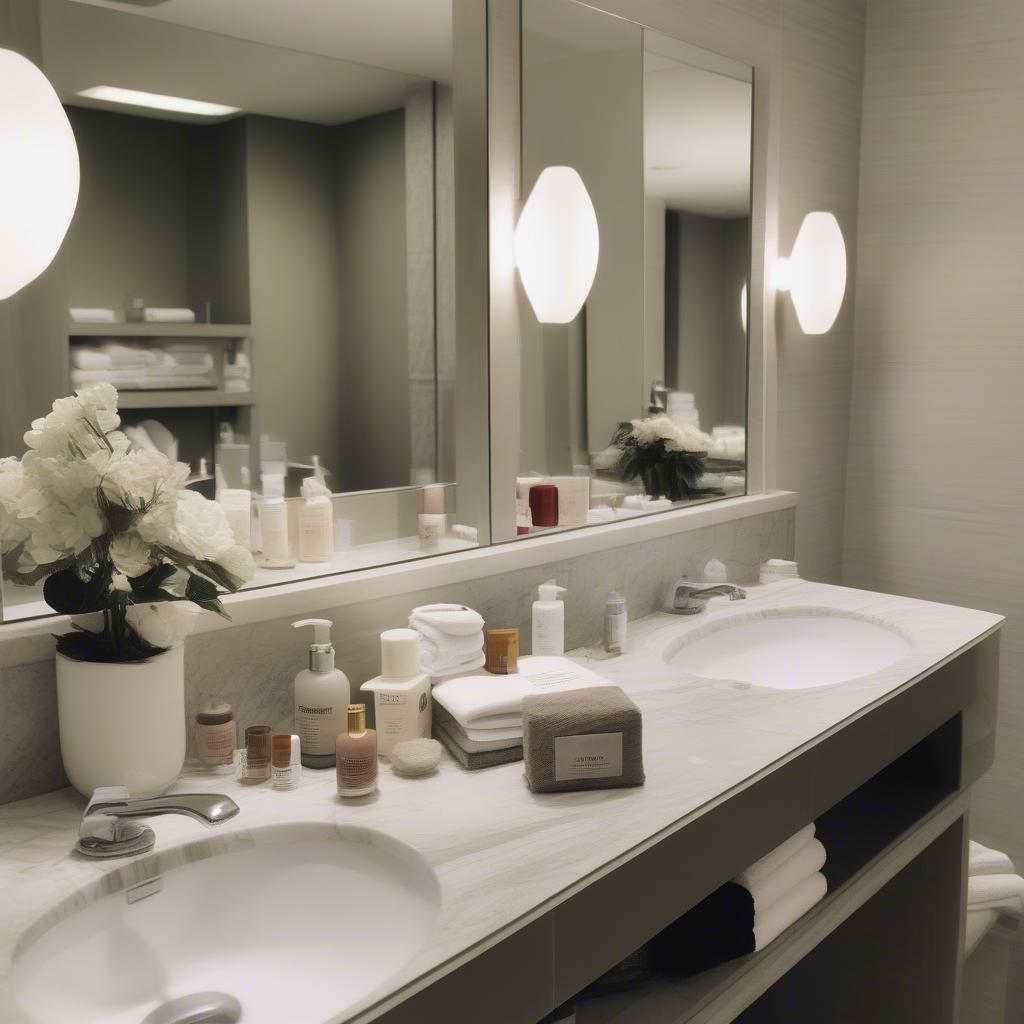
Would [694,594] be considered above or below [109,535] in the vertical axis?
Result: below

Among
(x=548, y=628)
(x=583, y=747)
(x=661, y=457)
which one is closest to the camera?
(x=583, y=747)

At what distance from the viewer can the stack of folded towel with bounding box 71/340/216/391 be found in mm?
1320

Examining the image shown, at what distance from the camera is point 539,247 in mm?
1883

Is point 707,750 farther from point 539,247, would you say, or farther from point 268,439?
point 539,247

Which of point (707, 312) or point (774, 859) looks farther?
point (707, 312)

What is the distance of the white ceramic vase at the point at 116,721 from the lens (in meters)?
1.20

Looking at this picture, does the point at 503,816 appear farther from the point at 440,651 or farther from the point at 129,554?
the point at 129,554

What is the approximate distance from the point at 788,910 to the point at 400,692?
636mm

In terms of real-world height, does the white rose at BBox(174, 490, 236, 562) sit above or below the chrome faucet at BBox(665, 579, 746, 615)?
above

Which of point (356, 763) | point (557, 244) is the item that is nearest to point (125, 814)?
point (356, 763)

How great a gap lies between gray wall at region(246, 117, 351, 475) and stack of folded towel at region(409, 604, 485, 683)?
281mm

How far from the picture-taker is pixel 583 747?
128cm

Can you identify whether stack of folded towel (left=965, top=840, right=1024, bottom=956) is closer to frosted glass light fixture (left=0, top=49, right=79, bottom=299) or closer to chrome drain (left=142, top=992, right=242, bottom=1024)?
chrome drain (left=142, top=992, right=242, bottom=1024)

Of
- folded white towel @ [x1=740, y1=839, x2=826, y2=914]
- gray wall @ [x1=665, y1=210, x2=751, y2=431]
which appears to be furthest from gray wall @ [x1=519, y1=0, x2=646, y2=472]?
folded white towel @ [x1=740, y1=839, x2=826, y2=914]
